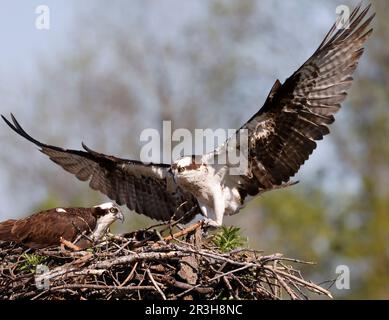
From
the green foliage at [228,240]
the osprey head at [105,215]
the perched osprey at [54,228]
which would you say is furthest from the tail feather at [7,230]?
the green foliage at [228,240]

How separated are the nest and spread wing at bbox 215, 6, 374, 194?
49.0 inches

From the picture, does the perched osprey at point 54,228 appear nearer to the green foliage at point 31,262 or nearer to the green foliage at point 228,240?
the green foliage at point 31,262

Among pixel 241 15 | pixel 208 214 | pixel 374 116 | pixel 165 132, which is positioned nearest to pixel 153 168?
pixel 208 214

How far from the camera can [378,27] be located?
2541 centimetres

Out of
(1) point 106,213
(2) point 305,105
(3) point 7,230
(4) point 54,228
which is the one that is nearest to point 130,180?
(1) point 106,213

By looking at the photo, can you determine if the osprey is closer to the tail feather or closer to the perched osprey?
the perched osprey

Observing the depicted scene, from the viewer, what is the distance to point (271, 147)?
907cm

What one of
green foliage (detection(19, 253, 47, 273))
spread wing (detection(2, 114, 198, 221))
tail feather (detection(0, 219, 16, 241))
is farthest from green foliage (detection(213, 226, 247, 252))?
tail feather (detection(0, 219, 16, 241))

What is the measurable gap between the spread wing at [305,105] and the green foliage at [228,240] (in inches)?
35.6

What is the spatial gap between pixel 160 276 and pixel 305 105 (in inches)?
79.0

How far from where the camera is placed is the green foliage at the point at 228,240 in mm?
8383

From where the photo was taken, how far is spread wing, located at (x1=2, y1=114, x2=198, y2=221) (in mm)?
9773

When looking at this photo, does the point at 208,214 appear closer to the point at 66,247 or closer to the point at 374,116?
the point at 66,247
